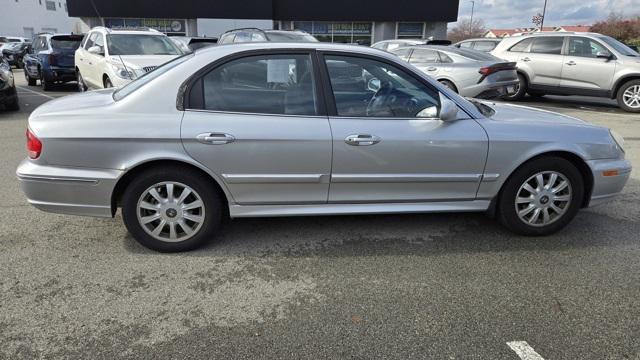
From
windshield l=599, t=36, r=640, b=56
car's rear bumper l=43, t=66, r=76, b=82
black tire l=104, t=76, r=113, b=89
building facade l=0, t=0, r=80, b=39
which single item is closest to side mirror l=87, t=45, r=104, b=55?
black tire l=104, t=76, r=113, b=89

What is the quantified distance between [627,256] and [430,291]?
176 centimetres

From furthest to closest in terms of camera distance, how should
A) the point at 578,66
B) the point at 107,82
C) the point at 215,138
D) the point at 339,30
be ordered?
the point at 339,30
the point at 578,66
the point at 107,82
the point at 215,138

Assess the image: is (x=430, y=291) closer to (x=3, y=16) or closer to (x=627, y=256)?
(x=627, y=256)

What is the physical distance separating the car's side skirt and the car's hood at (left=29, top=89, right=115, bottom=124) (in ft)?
4.40

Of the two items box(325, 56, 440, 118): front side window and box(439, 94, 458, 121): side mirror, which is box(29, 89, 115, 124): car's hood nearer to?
box(325, 56, 440, 118): front side window

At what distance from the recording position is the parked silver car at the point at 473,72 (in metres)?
10.3

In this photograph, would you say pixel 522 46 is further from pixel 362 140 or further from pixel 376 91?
pixel 362 140

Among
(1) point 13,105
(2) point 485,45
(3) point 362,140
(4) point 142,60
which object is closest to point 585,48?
(2) point 485,45

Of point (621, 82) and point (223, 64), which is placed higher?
point (223, 64)

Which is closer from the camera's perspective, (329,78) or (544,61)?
(329,78)

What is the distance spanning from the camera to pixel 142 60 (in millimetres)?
8805

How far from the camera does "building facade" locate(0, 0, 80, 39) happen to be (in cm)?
4622

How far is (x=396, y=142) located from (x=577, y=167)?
165cm

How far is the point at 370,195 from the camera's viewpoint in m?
3.68
